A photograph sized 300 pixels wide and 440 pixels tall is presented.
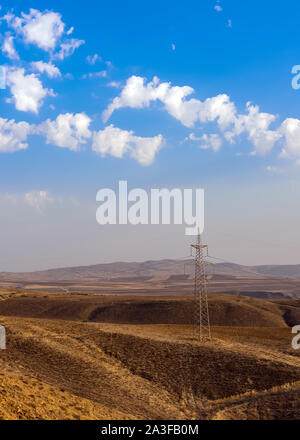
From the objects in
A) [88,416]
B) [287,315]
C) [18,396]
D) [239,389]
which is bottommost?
[287,315]

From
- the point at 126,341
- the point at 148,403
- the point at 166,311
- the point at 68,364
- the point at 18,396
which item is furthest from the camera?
the point at 166,311

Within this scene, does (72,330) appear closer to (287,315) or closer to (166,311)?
(166,311)

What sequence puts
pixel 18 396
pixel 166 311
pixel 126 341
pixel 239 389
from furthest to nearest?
pixel 166 311, pixel 126 341, pixel 239 389, pixel 18 396

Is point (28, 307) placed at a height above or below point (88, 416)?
below
